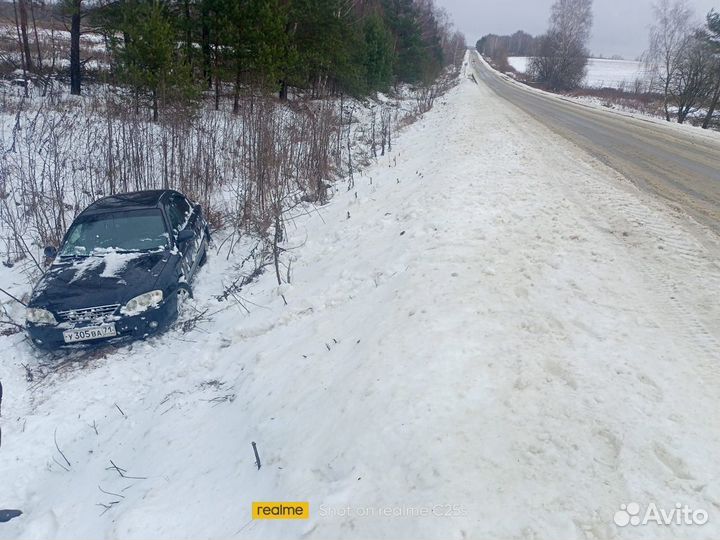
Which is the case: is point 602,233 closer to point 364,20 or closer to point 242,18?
point 242,18

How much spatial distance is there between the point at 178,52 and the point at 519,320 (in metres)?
15.0

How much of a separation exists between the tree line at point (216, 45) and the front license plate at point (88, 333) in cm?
821

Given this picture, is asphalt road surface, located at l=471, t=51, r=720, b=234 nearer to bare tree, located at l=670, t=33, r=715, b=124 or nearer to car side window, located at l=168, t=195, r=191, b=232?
car side window, located at l=168, t=195, r=191, b=232

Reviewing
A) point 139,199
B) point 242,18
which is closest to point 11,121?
point 242,18

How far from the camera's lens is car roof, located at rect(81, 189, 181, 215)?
647 centimetres

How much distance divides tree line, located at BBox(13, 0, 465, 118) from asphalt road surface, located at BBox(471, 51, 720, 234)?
32.4 feet

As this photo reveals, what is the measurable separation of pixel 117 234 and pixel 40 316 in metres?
1.58

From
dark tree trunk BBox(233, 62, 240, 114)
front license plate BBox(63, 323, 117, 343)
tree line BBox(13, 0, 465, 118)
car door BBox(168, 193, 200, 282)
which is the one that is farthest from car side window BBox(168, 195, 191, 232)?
dark tree trunk BBox(233, 62, 240, 114)

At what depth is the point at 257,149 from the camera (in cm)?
1020

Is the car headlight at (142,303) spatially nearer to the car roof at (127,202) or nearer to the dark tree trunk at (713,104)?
the car roof at (127,202)

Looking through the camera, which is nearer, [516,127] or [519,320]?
[519,320]

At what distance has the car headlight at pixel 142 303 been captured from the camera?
5.11m

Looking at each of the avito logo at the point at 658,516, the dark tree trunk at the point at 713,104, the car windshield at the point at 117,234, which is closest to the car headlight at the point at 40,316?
the car windshield at the point at 117,234

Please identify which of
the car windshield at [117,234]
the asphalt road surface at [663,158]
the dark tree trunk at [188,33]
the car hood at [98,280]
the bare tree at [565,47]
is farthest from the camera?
the bare tree at [565,47]
